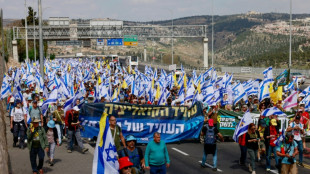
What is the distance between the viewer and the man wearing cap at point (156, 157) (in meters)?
9.57

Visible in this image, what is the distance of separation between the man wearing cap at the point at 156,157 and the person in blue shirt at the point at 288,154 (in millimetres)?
2932

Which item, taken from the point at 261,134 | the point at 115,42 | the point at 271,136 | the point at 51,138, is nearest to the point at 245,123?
the point at 271,136

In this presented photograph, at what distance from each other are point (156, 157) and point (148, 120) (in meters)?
6.85

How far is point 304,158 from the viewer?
585 inches

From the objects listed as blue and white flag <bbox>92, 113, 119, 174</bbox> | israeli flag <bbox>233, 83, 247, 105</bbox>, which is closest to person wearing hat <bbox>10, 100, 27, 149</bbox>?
blue and white flag <bbox>92, 113, 119, 174</bbox>

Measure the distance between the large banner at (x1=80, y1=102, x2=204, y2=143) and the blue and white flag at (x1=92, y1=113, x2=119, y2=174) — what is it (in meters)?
8.61

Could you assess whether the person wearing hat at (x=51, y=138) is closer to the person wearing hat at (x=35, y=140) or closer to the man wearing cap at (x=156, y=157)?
the person wearing hat at (x=35, y=140)

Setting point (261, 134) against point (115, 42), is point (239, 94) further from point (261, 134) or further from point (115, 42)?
point (115, 42)

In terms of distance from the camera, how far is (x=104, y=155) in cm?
736

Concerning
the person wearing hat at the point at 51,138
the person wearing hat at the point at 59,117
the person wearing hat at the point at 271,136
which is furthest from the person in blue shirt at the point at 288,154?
the person wearing hat at the point at 59,117

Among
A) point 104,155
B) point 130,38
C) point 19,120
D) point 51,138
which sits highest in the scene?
point 130,38

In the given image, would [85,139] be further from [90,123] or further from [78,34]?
[78,34]

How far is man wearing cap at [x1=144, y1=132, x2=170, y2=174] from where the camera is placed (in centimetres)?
957

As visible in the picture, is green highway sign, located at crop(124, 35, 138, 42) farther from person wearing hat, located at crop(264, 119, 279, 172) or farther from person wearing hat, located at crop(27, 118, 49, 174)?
person wearing hat, located at crop(27, 118, 49, 174)
